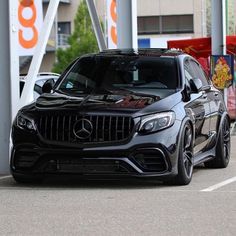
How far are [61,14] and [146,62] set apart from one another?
6059cm

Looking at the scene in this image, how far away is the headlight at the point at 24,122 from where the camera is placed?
8.98 metres

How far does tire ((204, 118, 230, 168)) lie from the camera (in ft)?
36.7

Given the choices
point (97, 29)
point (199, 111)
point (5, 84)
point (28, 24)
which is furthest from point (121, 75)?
point (97, 29)

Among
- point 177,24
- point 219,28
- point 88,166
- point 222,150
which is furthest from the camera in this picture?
point 177,24

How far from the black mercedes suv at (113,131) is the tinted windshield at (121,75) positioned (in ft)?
0.05

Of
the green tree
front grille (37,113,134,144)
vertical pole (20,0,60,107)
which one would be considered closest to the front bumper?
front grille (37,113,134,144)

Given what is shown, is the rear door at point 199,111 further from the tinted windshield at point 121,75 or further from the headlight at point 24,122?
the headlight at point 24,122

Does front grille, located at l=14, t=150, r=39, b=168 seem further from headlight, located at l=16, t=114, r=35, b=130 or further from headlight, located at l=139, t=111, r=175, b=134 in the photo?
headlight, located at l=139, t=111, r=175, b=134

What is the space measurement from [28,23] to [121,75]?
3811 millimetres

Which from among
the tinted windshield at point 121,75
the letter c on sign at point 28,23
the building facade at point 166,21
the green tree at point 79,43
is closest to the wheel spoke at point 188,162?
the tinted windshield at point 121,75

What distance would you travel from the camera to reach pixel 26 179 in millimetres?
9359

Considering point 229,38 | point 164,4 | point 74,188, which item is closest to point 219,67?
point 229,38

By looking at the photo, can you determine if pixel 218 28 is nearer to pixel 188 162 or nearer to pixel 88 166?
pixel 188 162

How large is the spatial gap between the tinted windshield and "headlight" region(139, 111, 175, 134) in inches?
38.3
